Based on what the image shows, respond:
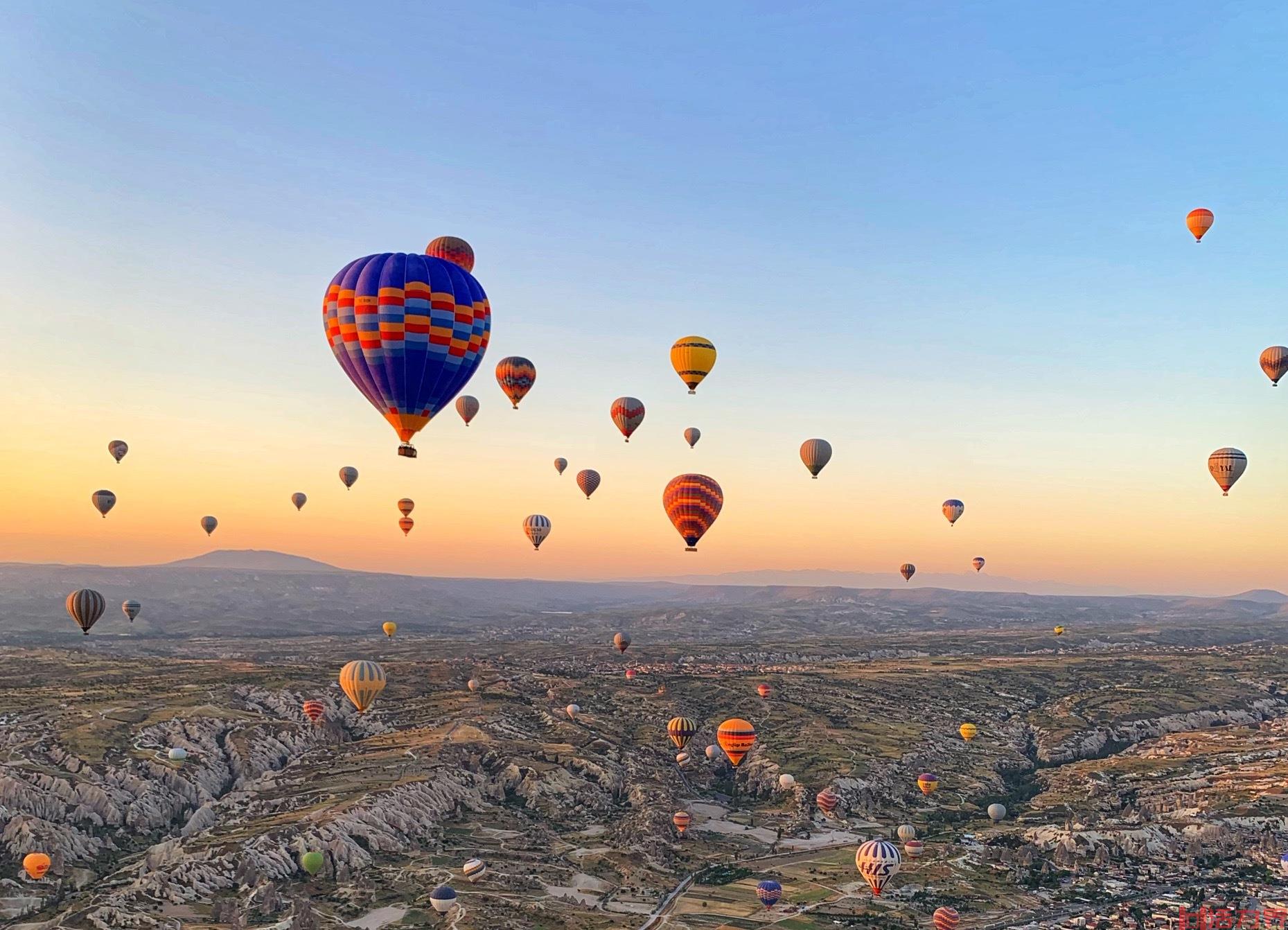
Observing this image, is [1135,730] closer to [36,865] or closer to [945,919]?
[945,919]

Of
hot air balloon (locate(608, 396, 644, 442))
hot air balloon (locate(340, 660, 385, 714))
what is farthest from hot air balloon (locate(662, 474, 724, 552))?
hot air balloon (locate(340, 660, 385, 714))

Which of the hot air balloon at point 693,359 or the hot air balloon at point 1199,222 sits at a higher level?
the hot air balloon at point 1199,222

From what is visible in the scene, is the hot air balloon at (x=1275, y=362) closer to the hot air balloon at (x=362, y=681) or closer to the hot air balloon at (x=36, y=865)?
the hot air balloon at (x=362, y=681)

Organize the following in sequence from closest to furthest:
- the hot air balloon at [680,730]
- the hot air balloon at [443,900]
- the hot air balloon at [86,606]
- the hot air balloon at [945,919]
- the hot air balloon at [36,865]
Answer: the hot air balloon at [443,900] → the hot air balloon at [945,919] → the hot air balloon at [36,865] → the hot air balloon at [86,606] → the hot air balloon at [680,730]

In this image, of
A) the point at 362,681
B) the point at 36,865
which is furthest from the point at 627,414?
the point at 36,865

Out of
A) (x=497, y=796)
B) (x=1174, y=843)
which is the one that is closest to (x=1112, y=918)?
(x=1174, y=843)

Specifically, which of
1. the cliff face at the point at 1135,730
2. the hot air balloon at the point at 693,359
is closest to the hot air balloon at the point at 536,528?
the hot air balloon at the point at 693,359
